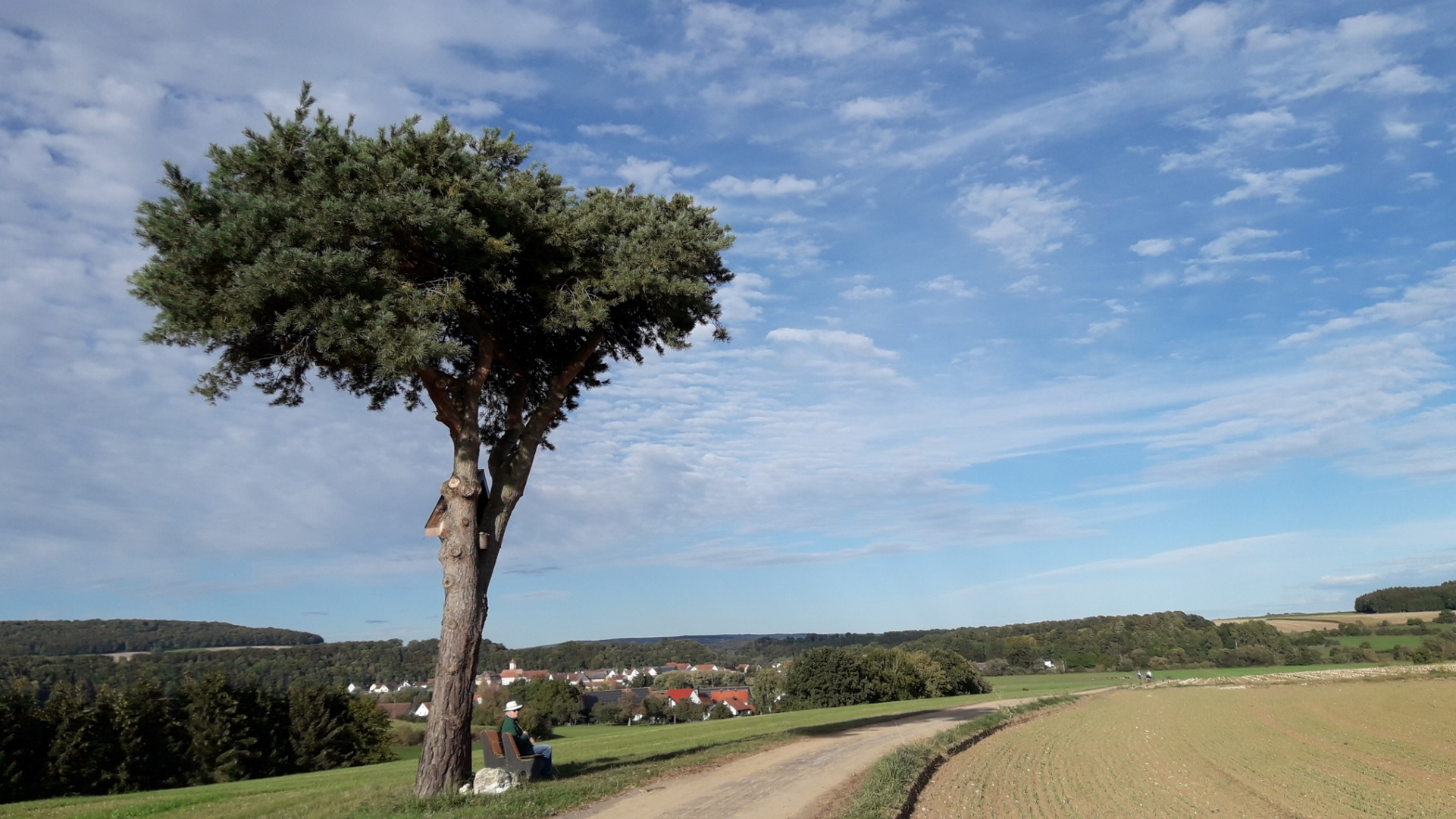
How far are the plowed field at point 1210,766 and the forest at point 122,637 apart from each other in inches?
3102

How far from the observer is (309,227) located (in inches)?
450

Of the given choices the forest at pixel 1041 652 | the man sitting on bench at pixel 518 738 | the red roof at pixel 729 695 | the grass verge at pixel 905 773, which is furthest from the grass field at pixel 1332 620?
the man sitting on bench at pixel 518 738

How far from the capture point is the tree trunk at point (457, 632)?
11.8m

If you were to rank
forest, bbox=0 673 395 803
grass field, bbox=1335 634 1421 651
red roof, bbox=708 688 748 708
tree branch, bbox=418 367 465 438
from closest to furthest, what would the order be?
tree branch, bbox=418 367 465 438
forest, bbox=0 673 395 803
red roof, bbox=708 688 748 708
grass field, bbox=1335 634 1421 651

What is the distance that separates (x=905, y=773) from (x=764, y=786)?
2.94m

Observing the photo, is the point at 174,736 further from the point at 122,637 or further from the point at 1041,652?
the point at 1041,652

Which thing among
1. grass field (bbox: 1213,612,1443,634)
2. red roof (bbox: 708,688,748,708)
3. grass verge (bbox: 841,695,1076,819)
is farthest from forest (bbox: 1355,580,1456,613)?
grass verge (bbox: 841,695,1076,819)

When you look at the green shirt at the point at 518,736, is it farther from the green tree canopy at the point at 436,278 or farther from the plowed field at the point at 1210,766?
the plowed field at the point at 1210,766

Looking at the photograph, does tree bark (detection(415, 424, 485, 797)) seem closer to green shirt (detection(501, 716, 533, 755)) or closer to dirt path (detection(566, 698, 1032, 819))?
green shirt (detection(501, 716, 533, 755))

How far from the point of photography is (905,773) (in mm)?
14039

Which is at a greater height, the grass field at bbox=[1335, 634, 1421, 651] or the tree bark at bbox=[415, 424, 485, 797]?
the tree bark at bbox=[415, 424, 485, 797]

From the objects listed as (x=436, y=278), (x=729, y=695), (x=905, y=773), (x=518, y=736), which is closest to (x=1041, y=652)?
(x=729, y=695)

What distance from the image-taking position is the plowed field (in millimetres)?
14500

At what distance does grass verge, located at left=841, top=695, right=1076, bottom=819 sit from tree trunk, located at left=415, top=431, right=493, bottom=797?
5848 mm
